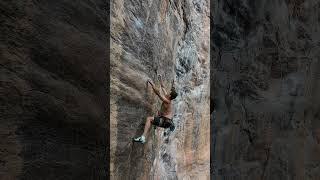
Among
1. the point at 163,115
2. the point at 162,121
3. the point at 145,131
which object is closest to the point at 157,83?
the point at 163,115

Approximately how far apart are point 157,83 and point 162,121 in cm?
60

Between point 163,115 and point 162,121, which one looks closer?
point 162,121

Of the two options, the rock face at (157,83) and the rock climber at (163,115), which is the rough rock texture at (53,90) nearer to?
the rock face at (157,83)

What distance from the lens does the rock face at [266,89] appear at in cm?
865

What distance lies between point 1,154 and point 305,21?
259 inches

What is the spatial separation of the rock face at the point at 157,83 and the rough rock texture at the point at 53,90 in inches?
12.0

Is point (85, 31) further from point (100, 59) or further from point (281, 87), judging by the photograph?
point (281, 87)

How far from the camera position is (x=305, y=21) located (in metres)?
9.15

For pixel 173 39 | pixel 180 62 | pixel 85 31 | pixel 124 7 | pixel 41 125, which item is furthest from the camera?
pixel 180 62

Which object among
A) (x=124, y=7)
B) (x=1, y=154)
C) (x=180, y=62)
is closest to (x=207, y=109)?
(x=180, y=62)

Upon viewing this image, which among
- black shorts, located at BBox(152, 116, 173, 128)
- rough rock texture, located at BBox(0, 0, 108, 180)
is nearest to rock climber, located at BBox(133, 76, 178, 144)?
black shorts, located at BBox(152, 116, 173, 128)

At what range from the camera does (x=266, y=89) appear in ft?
30.0

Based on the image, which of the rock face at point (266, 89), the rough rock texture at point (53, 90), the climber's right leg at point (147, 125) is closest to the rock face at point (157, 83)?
the climber's right leg at point (147, 125)

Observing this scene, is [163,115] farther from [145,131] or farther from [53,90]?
[53,90]
